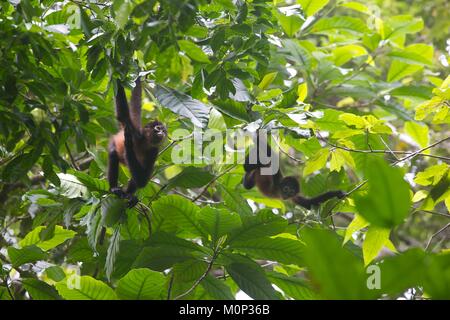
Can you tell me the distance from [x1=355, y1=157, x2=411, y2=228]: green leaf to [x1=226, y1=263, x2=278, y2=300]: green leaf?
2170mm

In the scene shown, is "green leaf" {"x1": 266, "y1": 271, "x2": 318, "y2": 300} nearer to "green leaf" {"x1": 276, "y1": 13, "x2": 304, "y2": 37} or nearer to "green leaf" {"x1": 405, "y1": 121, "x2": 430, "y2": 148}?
"green leaf" {"x1": 405, "y1": 121, "x2": 430, "y2": 148}

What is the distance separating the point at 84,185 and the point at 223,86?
1.08 m

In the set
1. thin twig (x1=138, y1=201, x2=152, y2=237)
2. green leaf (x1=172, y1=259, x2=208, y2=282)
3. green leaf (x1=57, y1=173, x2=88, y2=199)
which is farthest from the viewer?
thin twig (x1=138, y1=201, x2=152, y2=237)

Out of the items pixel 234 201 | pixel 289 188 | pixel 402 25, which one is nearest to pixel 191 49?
pixel 234 201

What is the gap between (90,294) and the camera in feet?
8.28

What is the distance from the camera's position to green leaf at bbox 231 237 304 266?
3.12 meters

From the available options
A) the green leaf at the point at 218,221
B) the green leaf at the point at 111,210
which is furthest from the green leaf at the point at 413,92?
the green leaf at the point at 111,210

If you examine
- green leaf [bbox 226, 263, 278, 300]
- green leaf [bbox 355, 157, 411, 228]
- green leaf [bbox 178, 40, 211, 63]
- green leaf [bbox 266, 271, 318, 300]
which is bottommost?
green leaf [bbox 266, 271, 318, 300]

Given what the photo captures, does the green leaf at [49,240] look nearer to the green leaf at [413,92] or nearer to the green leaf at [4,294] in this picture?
the green leaf at [4,294]

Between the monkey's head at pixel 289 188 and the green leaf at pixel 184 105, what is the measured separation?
318 cm

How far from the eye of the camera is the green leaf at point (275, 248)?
123 inches

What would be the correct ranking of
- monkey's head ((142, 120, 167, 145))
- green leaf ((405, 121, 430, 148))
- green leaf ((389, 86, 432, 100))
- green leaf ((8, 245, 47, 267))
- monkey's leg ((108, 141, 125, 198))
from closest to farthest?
green leaf ((8, 245, 47, 267)), monkey's leg ((108, 141, 125, 198)), monkey's head ((142, 120, 167, 145)), green leaf ((405, 121, 430, 148)), green leaf ((389, 86, 432, 100))

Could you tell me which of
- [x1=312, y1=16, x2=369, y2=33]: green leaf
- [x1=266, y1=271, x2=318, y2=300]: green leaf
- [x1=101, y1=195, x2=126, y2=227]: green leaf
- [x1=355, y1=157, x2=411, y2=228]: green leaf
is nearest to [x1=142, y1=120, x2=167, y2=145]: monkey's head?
[x1=101, y1=195, x2=126, y2=227]: green leaf
